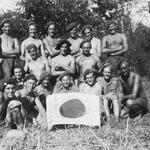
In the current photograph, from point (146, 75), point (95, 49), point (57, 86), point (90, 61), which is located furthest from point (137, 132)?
point (146, 75)

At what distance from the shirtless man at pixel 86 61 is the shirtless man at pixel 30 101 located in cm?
126

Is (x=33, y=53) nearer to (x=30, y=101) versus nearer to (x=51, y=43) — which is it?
(x=51, y=43)

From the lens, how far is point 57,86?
21.5ft

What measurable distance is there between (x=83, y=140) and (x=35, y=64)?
288 cm

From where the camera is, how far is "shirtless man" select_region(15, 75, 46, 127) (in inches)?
233

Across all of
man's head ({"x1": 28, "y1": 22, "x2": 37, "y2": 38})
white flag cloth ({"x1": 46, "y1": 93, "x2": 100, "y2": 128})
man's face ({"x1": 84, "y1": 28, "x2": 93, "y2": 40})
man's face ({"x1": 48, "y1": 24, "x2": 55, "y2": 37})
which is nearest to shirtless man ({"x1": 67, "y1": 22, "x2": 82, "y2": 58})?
man's face ({"x1": 84, "y1": 28, "x2": 93, "y2": 40})

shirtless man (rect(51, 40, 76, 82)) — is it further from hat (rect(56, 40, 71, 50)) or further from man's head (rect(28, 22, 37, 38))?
man's head (rect(28, 22, 37, 38))

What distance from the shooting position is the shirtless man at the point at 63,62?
7.09 metres

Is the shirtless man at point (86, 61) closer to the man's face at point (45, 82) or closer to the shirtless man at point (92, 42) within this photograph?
the shirtless man at point (92, 42)

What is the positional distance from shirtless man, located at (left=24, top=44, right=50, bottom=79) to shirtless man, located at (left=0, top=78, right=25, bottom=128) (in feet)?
4.59

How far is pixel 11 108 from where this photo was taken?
5.37 metres

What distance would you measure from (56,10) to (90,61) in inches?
381

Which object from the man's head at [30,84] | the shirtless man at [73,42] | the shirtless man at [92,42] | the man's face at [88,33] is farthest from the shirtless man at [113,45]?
the man's head at [30,84]

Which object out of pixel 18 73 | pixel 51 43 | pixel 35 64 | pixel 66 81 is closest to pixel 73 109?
pixel 66 81
